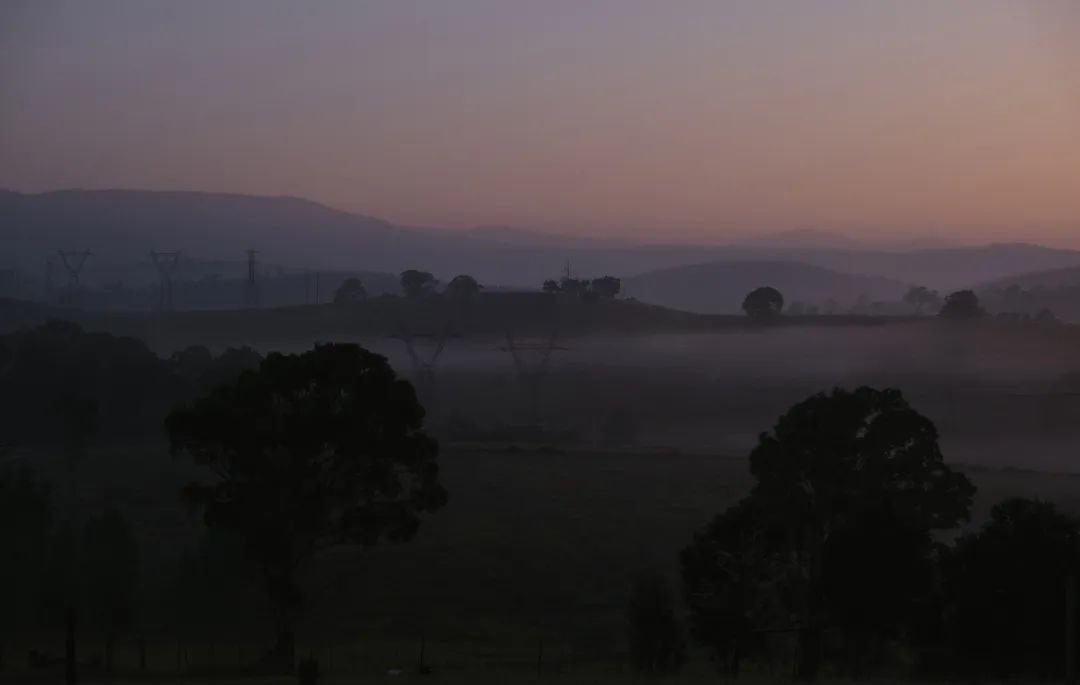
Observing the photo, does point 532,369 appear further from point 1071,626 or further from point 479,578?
point 1071,626

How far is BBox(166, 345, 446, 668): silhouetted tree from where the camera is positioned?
42219mm

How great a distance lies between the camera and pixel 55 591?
42.5 m

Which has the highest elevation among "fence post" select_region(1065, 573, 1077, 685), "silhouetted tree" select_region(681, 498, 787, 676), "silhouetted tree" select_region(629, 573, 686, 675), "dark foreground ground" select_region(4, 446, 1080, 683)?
"fence post" select_region(1065, 573, 1077, 685)

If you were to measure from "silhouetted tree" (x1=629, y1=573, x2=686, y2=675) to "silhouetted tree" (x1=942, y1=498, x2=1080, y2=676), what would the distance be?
808 cm

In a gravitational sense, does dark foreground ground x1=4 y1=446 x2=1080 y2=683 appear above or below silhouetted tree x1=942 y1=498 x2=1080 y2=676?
below

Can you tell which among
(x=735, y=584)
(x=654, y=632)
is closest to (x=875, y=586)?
(x=735, y=584)

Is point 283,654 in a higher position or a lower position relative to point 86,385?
lower

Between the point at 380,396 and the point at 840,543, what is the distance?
17.2 meters

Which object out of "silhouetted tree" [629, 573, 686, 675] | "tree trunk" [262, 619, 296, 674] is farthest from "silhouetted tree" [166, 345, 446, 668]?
"silhouetted tree" [629, 573, 686, 675]

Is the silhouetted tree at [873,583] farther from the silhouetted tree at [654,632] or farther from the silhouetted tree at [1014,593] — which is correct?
the silhouetted tree at [654,632]

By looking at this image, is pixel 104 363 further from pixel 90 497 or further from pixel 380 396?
pixel 380 396

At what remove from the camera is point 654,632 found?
3775 cm

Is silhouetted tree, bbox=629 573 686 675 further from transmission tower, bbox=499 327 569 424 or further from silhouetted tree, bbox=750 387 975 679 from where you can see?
transmission tower, bbox=499 327 569 424

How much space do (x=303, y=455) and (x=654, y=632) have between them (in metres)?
13.8
